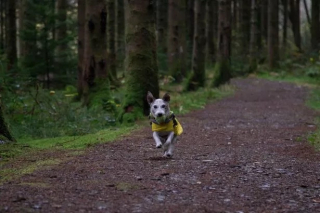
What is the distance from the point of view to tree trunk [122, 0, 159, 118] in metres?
13.0

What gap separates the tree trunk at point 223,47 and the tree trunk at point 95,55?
10.3m

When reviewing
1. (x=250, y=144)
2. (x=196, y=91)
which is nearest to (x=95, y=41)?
(x=250, y=144)

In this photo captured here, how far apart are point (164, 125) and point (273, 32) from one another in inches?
1081

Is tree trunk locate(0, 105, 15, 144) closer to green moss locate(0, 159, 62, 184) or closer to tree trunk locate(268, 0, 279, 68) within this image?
green moss locate(0, 159, 62, 184)

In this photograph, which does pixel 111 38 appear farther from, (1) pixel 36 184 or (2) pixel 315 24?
(1) pixel 36 184

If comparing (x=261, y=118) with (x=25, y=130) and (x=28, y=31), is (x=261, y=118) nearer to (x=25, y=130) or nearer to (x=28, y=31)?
(x=25, y=130)

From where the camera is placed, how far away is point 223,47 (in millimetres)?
24469

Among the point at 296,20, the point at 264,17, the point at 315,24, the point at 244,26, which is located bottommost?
the point at 315,24

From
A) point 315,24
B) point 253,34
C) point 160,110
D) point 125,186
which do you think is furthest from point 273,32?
point 125,186

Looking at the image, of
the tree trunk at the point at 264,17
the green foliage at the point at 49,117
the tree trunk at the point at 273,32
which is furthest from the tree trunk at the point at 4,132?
the tree trunk at the point at 264,17

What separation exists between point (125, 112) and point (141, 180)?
6.82 meters

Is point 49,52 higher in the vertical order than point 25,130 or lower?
higher

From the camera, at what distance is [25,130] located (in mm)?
10984

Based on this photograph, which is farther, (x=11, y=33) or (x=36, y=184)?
(x=11, y=33)
